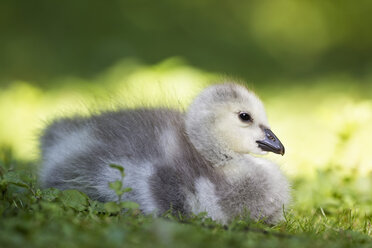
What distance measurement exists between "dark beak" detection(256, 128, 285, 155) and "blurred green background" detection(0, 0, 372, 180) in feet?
5.08

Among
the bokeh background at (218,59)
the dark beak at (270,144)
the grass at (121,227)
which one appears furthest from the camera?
the bokeh background at (218,59)

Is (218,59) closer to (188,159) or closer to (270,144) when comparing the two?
(270,144)

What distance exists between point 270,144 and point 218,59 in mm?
4268

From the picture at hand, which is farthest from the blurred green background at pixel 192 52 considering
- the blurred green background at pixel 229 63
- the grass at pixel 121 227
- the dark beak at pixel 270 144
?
the grass at pixel 121 227

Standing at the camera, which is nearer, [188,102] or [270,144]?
[270,144]

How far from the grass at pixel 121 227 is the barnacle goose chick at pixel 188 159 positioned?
0.10 m

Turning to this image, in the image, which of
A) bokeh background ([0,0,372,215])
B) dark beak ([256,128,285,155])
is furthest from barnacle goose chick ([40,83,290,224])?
bokeh background ([0,0,372,215])

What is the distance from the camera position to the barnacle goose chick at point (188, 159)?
2.17 metres

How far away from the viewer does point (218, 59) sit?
6.55 metres

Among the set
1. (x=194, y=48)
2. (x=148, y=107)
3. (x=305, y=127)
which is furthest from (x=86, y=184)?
(x=194, y=48)

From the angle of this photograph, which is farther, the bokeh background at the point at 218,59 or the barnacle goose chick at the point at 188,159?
the bokeh background at the point at 218,59

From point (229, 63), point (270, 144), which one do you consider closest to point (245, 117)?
point (270, 144)

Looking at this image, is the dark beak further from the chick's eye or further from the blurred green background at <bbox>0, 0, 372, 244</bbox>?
the blurred green background at <bbox>0, 0, 372, 244</bbox>

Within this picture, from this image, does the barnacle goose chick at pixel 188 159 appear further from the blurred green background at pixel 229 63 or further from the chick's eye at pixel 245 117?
the blurred green background at pixel 229 63
